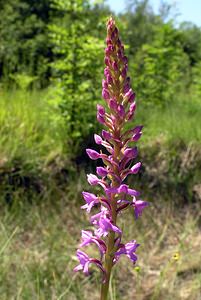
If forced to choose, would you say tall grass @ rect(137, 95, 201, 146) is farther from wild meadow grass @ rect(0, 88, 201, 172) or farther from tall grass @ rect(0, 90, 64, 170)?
tall grass @ rect(0, 90, 64, 170)

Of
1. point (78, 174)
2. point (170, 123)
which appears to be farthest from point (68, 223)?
point (170, 123)

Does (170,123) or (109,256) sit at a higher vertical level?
(170,123)

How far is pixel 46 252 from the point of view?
4.95 metres

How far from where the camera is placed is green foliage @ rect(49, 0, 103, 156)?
591 centimetres

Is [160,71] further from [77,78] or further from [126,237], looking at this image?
[126,237]

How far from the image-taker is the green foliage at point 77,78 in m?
5.91

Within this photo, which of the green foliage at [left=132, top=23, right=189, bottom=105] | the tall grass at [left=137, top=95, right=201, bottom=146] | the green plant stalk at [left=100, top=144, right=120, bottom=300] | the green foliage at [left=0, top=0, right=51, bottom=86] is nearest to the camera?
the green plant stalk at [left=100, top=144, right=120, bottom=300]

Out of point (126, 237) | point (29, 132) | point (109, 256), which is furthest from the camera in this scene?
point (29, 132)

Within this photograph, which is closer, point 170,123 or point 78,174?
point 78,174

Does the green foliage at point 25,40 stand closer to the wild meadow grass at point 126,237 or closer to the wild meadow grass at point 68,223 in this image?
the wild meadow grass at point 68,223

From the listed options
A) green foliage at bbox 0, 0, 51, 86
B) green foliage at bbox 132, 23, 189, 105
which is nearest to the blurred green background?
green foliage at bbox 132, 23, 189, 105

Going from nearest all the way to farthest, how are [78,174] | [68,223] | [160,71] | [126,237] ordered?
1. [126,237]
2. [68,223]
3. [78,174]
4. [160,71]

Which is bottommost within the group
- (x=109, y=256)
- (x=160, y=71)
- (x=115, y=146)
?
(x=109, y=256)

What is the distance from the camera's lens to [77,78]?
6027 mm
